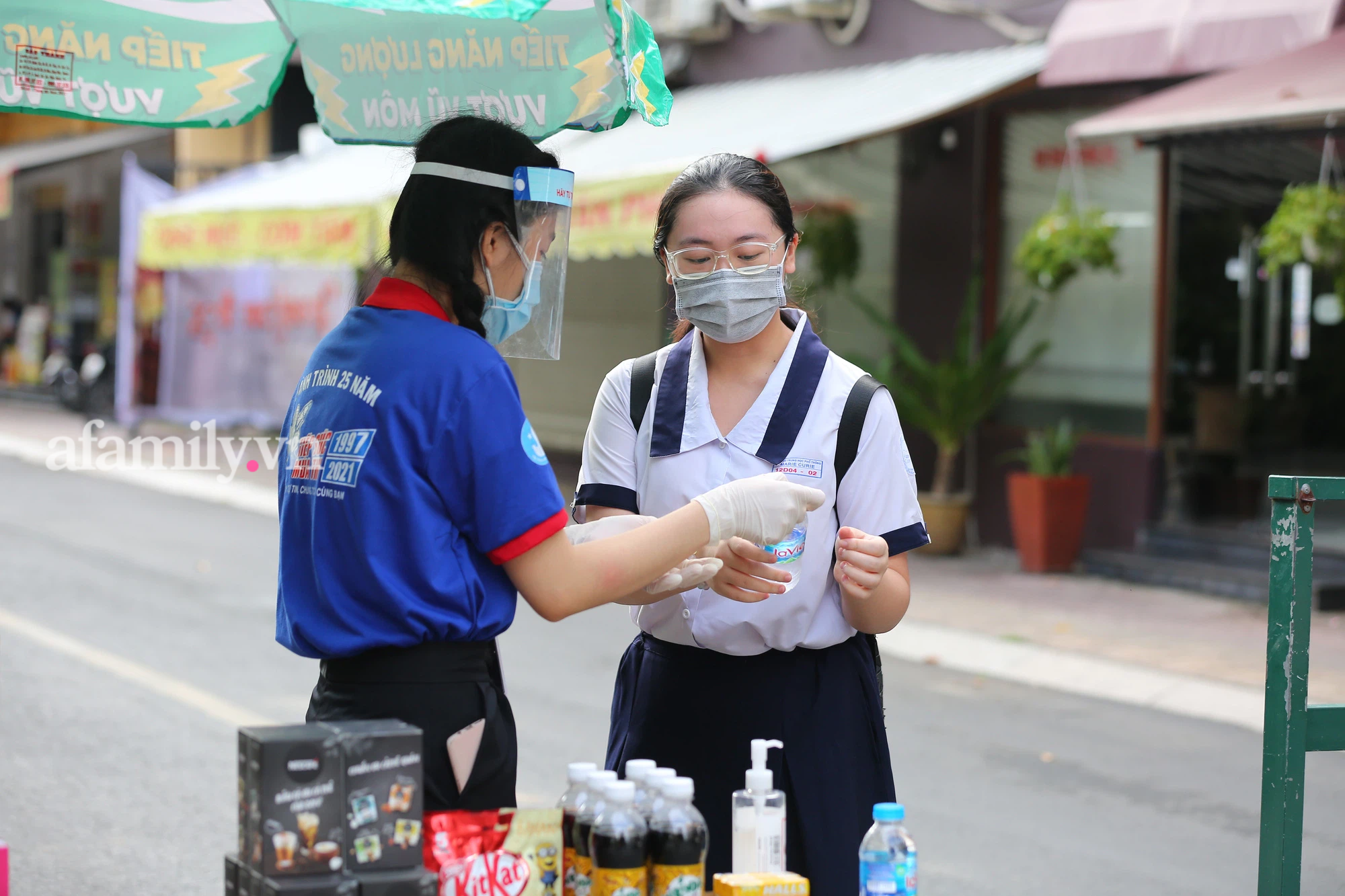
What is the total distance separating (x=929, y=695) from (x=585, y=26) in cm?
526

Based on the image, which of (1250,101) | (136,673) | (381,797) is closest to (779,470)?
(381,797)

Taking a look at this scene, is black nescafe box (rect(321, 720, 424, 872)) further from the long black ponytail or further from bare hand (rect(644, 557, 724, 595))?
the long black ponytail

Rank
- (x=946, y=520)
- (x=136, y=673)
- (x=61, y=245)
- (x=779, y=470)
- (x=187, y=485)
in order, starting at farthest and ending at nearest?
1. (x=61, y=245)
2. (x=187, y=485)
3. (x=946, y=520)
4. (x=136, y=673)
5. (x=779, y=470)

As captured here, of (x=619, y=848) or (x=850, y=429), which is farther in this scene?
(x=850, y=429)

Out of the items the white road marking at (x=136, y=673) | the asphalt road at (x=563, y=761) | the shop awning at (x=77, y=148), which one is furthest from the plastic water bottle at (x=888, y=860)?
the shop awning at (x=77, y=148)

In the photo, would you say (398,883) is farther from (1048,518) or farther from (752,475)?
(1048,518)

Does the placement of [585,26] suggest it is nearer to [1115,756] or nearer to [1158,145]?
[1115,756]

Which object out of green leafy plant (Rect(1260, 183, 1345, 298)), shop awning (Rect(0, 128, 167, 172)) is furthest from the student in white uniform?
shop awning (Rect(0, 128, 167, 172))

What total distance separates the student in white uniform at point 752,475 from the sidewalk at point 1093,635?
5243mm

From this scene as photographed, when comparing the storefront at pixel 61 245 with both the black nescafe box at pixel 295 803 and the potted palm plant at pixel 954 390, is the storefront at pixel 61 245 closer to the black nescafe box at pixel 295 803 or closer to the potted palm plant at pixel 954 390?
the potted palm plant at pixel 954 390

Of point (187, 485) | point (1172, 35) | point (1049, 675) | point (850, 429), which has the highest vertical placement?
point (1172, 35)

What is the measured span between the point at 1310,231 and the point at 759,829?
8246mm

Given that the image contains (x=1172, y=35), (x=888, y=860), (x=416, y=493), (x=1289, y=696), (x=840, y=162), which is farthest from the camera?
(x=840, y=162)

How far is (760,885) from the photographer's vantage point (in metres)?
2.15
